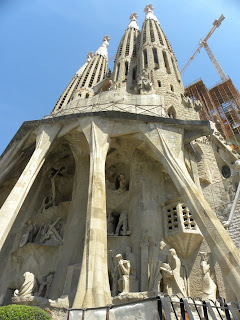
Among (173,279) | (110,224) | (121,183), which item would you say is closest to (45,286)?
(110,224)

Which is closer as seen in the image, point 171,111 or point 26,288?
point 26,288

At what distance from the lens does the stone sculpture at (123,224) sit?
995 cm

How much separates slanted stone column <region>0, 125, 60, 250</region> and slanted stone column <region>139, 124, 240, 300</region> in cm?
396

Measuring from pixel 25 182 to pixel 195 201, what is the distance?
563 centimetres

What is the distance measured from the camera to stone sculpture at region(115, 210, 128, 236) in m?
9.95

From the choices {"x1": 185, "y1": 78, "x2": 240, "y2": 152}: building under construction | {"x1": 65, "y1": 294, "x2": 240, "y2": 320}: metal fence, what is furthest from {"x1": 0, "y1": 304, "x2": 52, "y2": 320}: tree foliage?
{"x1": 185, "y1": 78, "x2": 240, "y2": 152}: building under construction

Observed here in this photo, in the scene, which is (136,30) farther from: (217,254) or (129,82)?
(217,254)

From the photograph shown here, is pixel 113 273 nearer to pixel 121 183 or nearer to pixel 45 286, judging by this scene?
pixel 45 286

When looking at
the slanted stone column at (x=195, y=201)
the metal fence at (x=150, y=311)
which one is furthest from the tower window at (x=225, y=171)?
the metal fence at (x=150, y=311)

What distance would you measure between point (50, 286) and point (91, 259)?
3.69m

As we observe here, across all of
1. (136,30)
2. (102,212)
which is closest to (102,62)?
(136,30)

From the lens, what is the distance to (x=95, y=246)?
7.08 metres

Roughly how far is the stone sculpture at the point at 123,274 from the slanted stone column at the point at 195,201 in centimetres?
253

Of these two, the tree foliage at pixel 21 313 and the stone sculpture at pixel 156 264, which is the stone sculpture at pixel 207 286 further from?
the tree foliage at pixel 21 313
